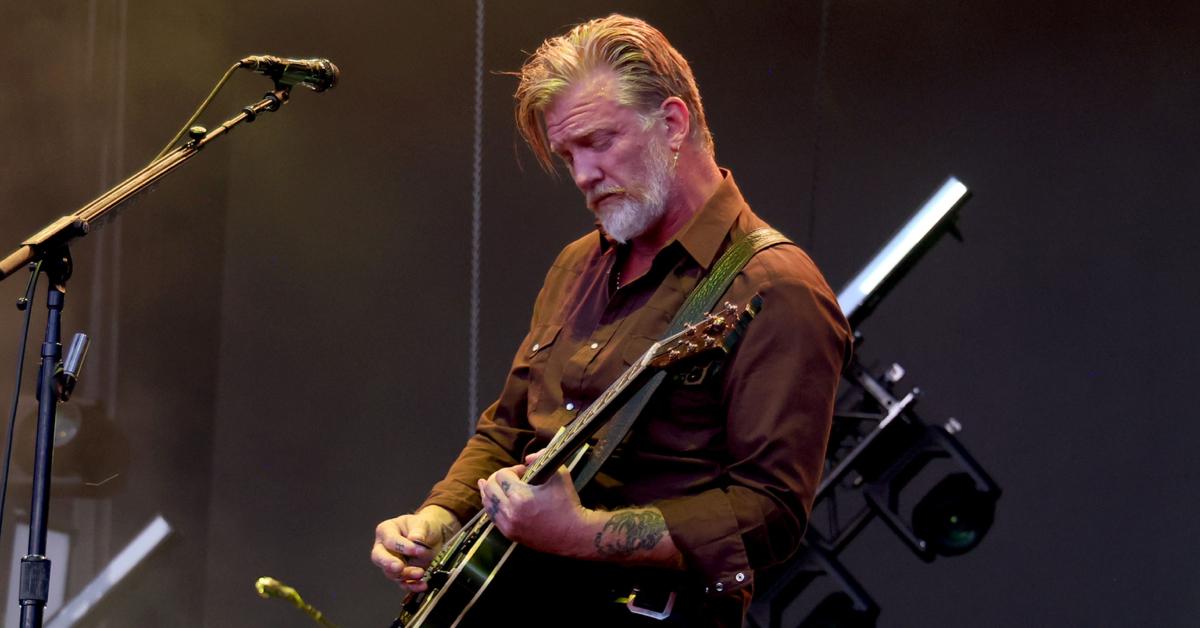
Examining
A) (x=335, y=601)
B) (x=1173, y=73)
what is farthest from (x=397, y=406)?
(x=1173, y=73)

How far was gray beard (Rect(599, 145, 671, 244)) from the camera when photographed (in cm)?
195

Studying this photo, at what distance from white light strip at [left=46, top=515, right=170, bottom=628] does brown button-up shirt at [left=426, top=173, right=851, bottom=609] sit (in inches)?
87.2

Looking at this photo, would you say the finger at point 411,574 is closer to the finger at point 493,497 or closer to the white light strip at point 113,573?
the finger at point 493,497

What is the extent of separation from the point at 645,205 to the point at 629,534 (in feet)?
1.78

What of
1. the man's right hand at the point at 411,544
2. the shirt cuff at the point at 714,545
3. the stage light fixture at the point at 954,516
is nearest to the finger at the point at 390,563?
the man's right hand at the point at 411,544

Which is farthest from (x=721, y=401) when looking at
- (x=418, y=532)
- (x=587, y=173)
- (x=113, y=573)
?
(x=113, y=573)

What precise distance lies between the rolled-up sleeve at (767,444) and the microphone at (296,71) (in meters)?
0.96

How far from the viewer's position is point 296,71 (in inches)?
87.9

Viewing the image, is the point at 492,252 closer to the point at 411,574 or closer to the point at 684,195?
the point at 684,195

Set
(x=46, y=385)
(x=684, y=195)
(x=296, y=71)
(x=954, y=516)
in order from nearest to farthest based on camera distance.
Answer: (x=46, y=385), (x=684, y=195), (x=296, y=71), (x=954, y=516)

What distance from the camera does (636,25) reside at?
2.04m

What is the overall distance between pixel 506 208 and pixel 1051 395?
177 centimetres

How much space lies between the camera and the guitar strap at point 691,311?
5.57ft

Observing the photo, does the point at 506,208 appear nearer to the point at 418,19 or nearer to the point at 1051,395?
the point at 418,19
